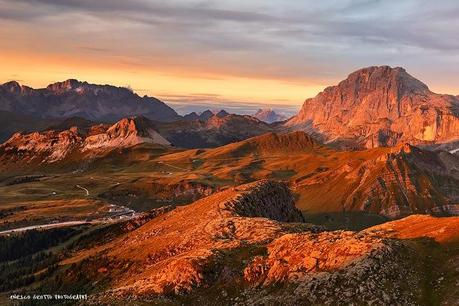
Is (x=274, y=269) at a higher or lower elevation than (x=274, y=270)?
higher

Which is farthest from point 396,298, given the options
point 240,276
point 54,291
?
point 54,291

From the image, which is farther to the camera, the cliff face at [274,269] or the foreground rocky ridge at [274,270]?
the cliff face at [274,269]

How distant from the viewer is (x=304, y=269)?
83750mm

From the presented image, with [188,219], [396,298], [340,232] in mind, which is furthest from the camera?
[188,219]

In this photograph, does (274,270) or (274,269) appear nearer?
(274,270)

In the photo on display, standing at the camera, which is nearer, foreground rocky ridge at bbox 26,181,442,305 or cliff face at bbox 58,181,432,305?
foreground rocky ridge at bbox 26,181,442,305

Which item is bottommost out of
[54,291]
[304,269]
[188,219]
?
[54,291]

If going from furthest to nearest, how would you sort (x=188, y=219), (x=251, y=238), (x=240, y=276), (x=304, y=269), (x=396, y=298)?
1. (x=188, y=219)
2. (x=251, y=238)
3. (x=240, y=276)
4. (x=304, y=269)
5. (x=396, y=298)

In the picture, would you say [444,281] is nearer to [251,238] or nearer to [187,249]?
[251,238]

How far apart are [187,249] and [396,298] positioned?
2560 inches

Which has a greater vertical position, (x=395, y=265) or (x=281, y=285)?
(x=395, y=265)

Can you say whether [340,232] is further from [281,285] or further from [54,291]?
[54,291]

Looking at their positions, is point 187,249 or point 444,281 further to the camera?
point 187,249

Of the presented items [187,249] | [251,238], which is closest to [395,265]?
[251,238]
